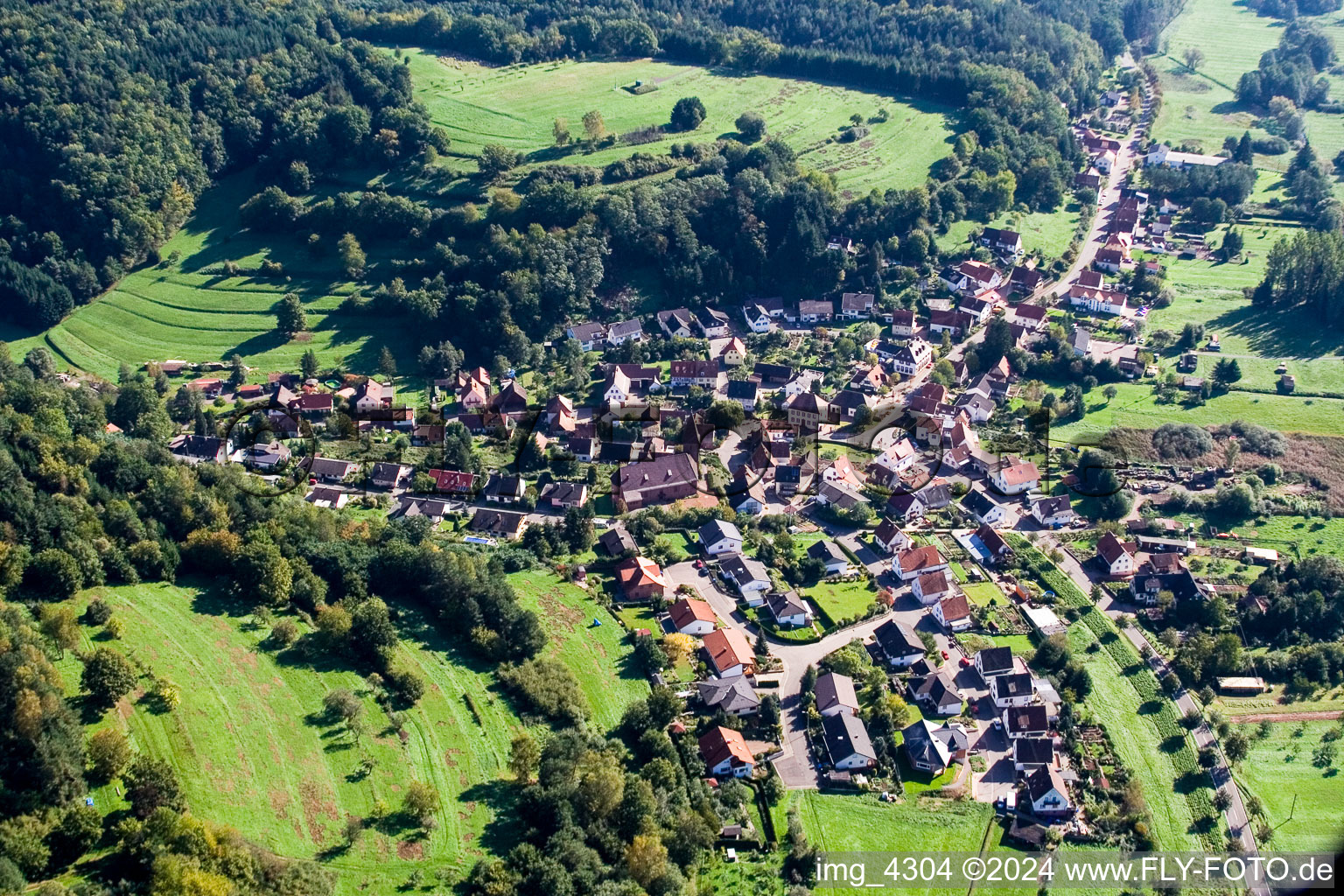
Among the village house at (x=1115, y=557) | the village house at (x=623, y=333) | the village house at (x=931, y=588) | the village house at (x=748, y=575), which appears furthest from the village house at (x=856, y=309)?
the village house at (x=931, y=588)

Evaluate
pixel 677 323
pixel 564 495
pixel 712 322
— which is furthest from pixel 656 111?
pixel 564 495

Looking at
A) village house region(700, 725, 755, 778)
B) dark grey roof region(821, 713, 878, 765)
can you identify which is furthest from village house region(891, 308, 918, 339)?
village house region(700, 725, 755, 778)

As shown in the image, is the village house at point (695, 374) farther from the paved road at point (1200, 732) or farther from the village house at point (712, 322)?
the paved road at point (1200, 732)

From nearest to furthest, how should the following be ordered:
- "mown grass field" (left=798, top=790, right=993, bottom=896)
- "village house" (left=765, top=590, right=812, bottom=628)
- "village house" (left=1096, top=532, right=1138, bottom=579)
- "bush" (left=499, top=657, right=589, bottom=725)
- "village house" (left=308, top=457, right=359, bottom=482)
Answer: "mown grass field" (left=798, top=790, right=993, bottom=896) < "bush" (left=499, top=657, right=589, bottom=725) < "village house" (left=765, top=590, right=812, bottom=628) < "village house" (left=1096, top=532, right=1138, bottom=579) < "village house" (left=308, top=457, right=359, bottom=482)

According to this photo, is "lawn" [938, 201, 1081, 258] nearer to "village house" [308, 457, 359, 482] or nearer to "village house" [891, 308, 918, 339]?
"village house" [891, 308, 918, 339]

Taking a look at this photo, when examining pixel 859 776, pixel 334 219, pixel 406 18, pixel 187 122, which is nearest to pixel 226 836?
pixel 859 776

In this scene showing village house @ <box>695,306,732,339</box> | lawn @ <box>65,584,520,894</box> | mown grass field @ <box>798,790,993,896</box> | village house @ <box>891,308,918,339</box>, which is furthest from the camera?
village house @ <box>695,306,732,339</box>

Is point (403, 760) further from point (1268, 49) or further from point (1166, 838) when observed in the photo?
point (1268, 49)

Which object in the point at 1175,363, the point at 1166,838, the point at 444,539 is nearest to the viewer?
the point at 1166,838
